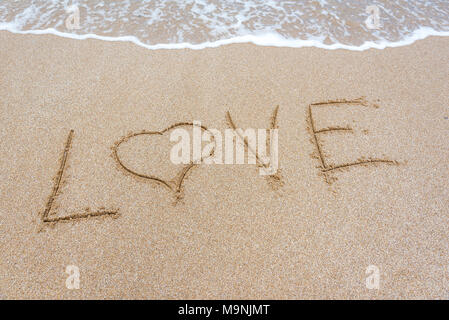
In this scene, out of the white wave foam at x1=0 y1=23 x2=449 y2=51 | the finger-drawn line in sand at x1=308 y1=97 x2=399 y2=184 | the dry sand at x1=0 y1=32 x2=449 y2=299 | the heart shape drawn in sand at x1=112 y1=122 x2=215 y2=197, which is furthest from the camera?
the white wave foam at x1=0 y1=23 x2=449 y2=51

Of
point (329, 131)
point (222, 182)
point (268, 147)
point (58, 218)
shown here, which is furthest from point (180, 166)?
point (329, 131)

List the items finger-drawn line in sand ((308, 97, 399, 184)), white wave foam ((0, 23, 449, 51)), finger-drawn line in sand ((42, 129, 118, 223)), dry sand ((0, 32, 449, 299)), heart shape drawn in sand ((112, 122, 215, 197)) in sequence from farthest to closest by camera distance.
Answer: white wave foam ((0, 23, 449, 51)) < finger-drawn line in sand ((308, 97, 399, 184)) < heart shape drawn in sand ((112, 122, 215, 197)) < finger-drawn line in sand ((42, 129, 118, 223)) < dry sand ((0, 32, 449, 299))

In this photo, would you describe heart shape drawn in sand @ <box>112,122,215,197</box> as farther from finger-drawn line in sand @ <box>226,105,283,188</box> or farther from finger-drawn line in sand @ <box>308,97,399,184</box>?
finger-drawn line in sand @ <box>308,97,399,184</box>

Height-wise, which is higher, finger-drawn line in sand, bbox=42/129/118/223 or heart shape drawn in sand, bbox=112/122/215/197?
heart shape drawn in sand, bbox=112/122/215/197

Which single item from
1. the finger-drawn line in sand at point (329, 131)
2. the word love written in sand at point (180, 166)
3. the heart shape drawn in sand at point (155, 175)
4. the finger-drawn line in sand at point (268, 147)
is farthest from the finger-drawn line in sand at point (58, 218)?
the finger-drawn line in sand at point (329, 131)

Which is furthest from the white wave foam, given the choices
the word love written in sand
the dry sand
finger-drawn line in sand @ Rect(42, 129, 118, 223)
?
finger-drawn line in sand @ Rect(42, 129, 118, 223)

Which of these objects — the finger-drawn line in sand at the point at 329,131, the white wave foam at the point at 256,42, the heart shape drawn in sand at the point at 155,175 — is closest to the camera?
the heart shape drawn in sand at the point at 155,175

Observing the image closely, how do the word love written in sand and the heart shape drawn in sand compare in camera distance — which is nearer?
the word love written in sand

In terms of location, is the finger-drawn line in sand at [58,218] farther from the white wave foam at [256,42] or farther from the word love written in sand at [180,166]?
the white wave foam at [256,42]

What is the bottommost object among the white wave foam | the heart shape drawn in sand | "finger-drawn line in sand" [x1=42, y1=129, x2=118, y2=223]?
"finger-drawn line in sand" [x1=42, y1=129, x2=118, y2=223]

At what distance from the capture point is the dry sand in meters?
1.88

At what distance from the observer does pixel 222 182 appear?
7.61 feet

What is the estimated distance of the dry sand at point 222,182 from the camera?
74.0 inches
